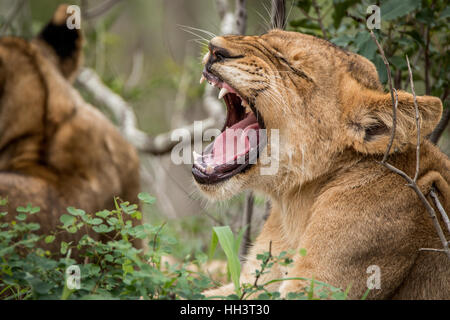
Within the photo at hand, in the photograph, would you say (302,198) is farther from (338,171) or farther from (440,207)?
(440,207)

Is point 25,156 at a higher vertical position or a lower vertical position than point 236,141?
lower

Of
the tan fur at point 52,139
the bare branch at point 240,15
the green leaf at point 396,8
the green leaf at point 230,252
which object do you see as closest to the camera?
the green leaf at point 230,252

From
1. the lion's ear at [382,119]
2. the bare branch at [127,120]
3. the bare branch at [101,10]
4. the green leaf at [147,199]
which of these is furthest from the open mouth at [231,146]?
the bare branch at [101,10]

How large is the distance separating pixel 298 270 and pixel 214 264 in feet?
9.03

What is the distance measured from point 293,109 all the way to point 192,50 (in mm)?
9456

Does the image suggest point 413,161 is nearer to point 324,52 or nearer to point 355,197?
point 355,197

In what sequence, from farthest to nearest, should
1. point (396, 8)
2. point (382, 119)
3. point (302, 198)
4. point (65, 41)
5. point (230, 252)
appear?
point (65, 41) → point (396, 8) → point (302, 198) → point (382, 119) → point (230, 252)

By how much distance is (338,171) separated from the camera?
3064mm

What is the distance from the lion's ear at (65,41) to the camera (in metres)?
4.85

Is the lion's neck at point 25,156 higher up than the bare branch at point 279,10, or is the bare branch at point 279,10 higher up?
the bare branch at point 279,10

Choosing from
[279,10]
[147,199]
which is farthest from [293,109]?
[279,10]

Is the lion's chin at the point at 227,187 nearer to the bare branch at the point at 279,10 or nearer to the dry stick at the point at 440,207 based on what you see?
the dry stick at the point at 440,207

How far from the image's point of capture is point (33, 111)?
4.40m

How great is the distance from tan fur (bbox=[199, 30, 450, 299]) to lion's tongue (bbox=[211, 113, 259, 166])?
122 mm
